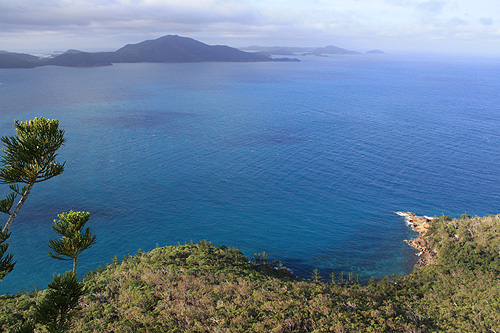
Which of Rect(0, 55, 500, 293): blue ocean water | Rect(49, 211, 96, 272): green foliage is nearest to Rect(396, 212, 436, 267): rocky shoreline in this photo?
Rect(0, 55, 500, 293): blue ocean water

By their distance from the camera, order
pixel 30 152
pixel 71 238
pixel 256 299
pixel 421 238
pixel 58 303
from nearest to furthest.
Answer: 1. pixel 58 303
2. pixel 71 238
3. pixel 30 152
4. pixel 256 299
5. pixel 421 238

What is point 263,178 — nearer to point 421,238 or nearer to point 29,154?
point 421,238

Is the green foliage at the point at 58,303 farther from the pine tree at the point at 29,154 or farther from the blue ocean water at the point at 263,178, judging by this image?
the blue ocean water at the point at 263,178

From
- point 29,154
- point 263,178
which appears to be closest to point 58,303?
point 29,154

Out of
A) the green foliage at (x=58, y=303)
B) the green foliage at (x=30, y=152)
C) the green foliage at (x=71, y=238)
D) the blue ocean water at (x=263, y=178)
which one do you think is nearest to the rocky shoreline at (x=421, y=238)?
the blue ocean water at (x=263, y=178)

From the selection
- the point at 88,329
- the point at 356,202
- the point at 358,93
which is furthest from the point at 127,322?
the point at 358,93
